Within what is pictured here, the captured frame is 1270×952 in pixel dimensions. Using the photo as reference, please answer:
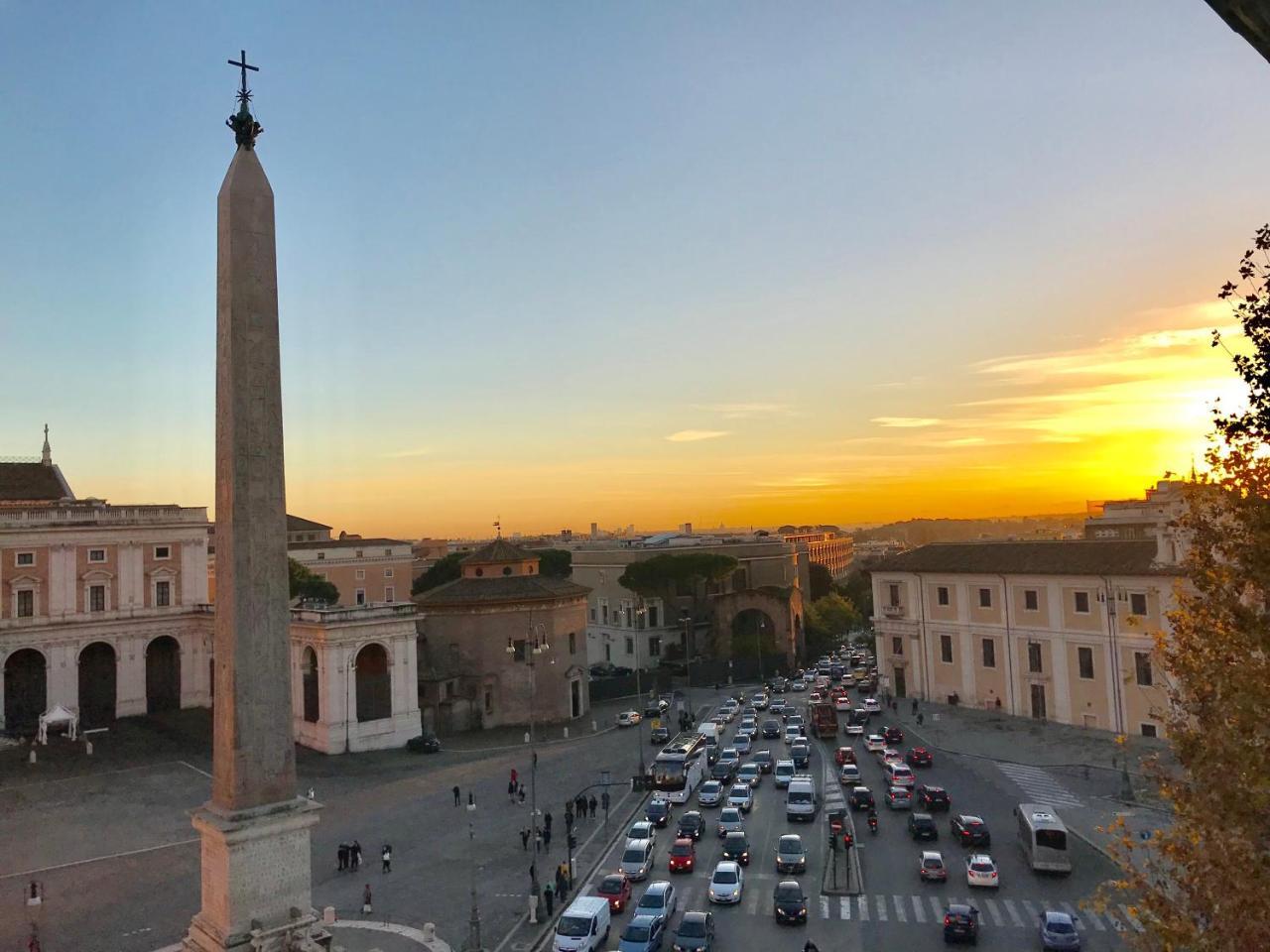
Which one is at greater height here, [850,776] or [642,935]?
[642,935]

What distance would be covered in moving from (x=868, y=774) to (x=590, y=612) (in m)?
43.4

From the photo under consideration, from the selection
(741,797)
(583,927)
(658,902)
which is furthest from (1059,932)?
(741,797)

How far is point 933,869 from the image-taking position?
73.4 ft

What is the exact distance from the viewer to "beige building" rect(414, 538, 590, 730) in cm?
4666

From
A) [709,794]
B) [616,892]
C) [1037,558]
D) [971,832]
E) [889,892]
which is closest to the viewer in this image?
[616,892]

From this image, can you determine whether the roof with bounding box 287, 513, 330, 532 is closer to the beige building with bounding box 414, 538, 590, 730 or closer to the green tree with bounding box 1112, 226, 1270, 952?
the beige building with bounding box 414, 538, 590, 730

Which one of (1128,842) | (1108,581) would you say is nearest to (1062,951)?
(1128,842)

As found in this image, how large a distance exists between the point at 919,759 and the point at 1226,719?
2892 centimetres

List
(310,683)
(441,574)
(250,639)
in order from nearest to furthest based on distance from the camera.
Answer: (250,639)
(310,683)
(441,574)

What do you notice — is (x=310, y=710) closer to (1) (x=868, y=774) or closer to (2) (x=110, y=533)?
(2) (x=110, y=533)

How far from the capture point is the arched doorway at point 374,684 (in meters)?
41.0

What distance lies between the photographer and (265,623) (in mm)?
13391

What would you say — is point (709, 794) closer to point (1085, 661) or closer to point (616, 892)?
point (616, 892)

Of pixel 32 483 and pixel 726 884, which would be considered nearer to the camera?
pixel 726 884
